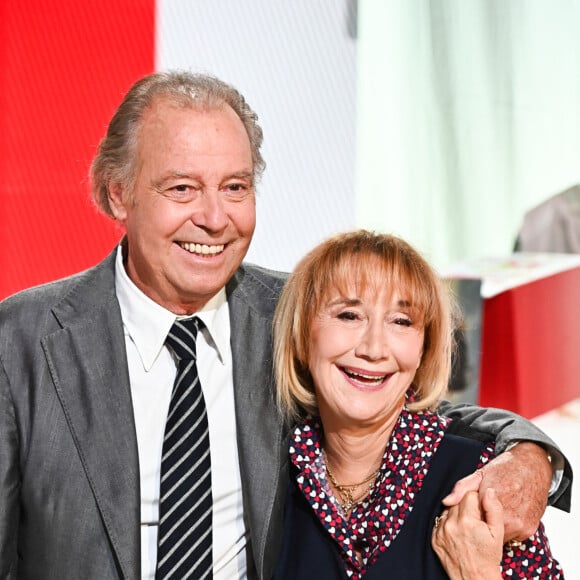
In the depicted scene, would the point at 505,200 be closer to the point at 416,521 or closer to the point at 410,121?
the point at 410,121

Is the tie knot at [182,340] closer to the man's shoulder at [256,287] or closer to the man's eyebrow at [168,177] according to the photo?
the man's shoulder at [256,287]

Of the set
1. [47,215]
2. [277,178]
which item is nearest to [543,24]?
[277,178]

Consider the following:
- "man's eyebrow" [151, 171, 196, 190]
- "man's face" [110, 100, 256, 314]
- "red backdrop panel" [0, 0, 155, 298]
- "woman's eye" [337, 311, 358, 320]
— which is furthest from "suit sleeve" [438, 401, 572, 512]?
"red backdrop panel" [0, 0, 155, 298]

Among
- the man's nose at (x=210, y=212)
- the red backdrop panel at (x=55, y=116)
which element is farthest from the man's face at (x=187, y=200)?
the red backdrop panel at (x=55, y=116)

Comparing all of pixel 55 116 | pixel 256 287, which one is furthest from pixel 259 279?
pixel 55 116

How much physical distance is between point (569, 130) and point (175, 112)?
6.93 feet

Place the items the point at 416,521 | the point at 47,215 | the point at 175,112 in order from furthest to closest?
the point at 47,215 → the point at 175,112 → the point at 416,521

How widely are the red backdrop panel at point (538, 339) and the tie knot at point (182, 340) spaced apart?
1.89 meters

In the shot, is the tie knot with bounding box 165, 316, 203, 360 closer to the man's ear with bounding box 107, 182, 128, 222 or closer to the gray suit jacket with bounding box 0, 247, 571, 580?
the gray suit jacket with bounding box 0, 247, 571, 580

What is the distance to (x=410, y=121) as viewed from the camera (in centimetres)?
356

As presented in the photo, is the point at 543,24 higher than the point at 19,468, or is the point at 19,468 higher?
the point at 543,24

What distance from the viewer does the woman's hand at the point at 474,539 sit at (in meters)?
1.59

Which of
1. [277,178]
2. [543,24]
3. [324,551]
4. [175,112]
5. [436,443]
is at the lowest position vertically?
[324,551]

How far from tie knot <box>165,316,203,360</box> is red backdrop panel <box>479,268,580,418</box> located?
74.3 inches
